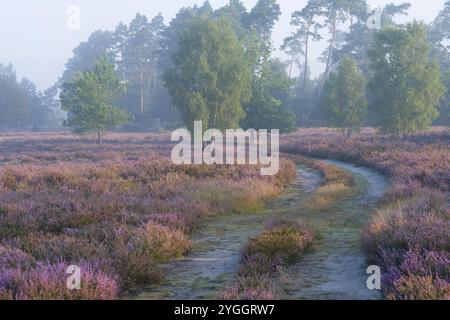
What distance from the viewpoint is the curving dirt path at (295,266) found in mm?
6535

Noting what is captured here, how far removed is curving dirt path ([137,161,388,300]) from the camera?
21.4 ft

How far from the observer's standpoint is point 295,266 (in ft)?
25.3

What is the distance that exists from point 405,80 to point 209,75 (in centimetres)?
1584

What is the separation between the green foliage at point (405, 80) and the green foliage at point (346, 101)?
405 centimetres

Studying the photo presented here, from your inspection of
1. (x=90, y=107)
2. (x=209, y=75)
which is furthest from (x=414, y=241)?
(x=90, y=107)

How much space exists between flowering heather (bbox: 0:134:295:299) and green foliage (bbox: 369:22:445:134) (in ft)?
67.8

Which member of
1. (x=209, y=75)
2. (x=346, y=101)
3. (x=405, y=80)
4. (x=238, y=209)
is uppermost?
(x=209, y=75)

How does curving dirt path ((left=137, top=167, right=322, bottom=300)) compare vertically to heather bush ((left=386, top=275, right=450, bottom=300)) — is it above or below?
below

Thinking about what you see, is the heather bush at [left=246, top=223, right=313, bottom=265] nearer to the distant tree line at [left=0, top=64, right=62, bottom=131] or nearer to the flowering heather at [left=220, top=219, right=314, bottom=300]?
the flowering heather at [left=220, top=219, right=314, bottom=300]
